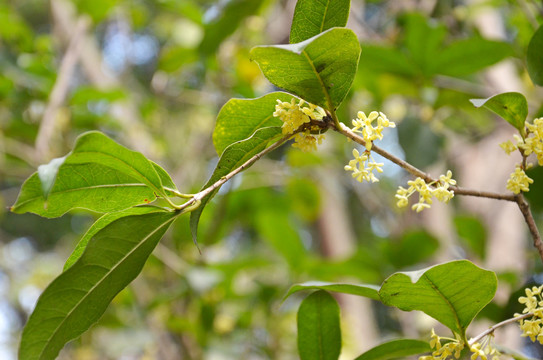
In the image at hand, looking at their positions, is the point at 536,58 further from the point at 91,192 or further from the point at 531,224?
the point at 91,192

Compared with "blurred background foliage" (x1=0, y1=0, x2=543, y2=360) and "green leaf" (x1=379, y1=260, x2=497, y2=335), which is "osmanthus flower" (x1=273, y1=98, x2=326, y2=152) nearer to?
"green leaf" (x1=379, y1=260, x2=497, y2=335)

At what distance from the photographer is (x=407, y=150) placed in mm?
1211

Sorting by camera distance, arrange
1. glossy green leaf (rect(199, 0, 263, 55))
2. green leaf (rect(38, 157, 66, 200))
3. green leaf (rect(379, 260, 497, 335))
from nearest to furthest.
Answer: green leaf (rect(38, 157, 66, 200))
green leaf (rect(379, 260, 497, 335))
glossy green leaf (rect(199, 0, 263, 55))

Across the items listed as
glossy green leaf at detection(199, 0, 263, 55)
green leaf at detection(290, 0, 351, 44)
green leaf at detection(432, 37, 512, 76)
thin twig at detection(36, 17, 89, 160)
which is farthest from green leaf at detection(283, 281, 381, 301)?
thin twig at detection(36, 17, 89, 160)

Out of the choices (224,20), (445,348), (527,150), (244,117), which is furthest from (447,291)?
(224,20)

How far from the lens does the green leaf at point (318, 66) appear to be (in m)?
0.50

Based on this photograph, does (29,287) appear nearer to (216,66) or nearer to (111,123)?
(111,123)

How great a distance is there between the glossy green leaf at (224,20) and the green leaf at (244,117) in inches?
29.6

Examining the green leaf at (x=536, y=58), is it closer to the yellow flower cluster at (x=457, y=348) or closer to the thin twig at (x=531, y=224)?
the thin twig at (x=531, y=224)

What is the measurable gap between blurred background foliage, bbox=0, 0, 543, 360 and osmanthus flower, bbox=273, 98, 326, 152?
0.43 m

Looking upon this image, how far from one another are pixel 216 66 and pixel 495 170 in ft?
3.03

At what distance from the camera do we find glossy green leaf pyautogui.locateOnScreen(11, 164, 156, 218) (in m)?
0.57

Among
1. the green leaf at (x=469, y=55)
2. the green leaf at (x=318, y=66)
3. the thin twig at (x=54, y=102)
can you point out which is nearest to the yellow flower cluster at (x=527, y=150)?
the green leaf at (x=318, y=66)

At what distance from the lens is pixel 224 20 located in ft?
4.40
